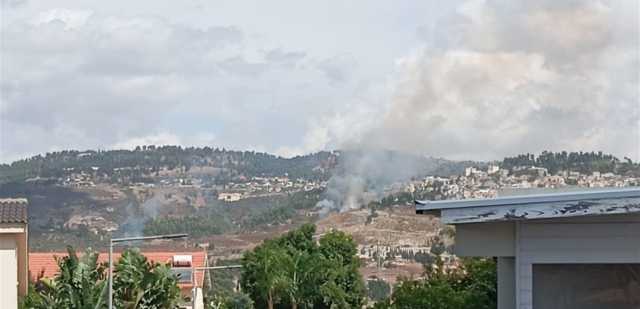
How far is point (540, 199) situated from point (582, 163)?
105m

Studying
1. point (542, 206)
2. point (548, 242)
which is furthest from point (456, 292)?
point (542, 206)

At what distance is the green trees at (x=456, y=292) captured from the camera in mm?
35166

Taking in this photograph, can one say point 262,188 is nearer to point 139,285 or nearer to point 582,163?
point 582,163

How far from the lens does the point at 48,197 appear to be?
148 metres

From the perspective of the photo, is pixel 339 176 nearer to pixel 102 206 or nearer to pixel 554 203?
pixel 102 206

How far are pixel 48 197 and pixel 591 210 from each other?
5331 inches

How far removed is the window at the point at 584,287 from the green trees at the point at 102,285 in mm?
20360

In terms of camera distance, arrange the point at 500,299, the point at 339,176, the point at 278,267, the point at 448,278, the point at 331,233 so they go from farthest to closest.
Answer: the point at 339,176
the point at 331,233
the point at 278,267
the point at 448,278
the point at 500,299

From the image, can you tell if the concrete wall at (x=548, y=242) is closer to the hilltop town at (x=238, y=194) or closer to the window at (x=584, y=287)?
the window at (x=584, y=287)

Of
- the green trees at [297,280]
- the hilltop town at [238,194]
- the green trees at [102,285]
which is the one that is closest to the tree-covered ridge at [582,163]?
the hilltop town at [238,194]

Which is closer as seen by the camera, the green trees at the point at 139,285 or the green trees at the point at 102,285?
the green trees at the point at 102,285

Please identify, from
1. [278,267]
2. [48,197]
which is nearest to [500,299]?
[278,267]

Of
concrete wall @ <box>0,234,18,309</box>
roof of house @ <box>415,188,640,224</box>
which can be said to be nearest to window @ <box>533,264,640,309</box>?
roof of house @ <box>415,188,640,224</box>

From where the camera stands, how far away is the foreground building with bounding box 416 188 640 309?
55.5ft
